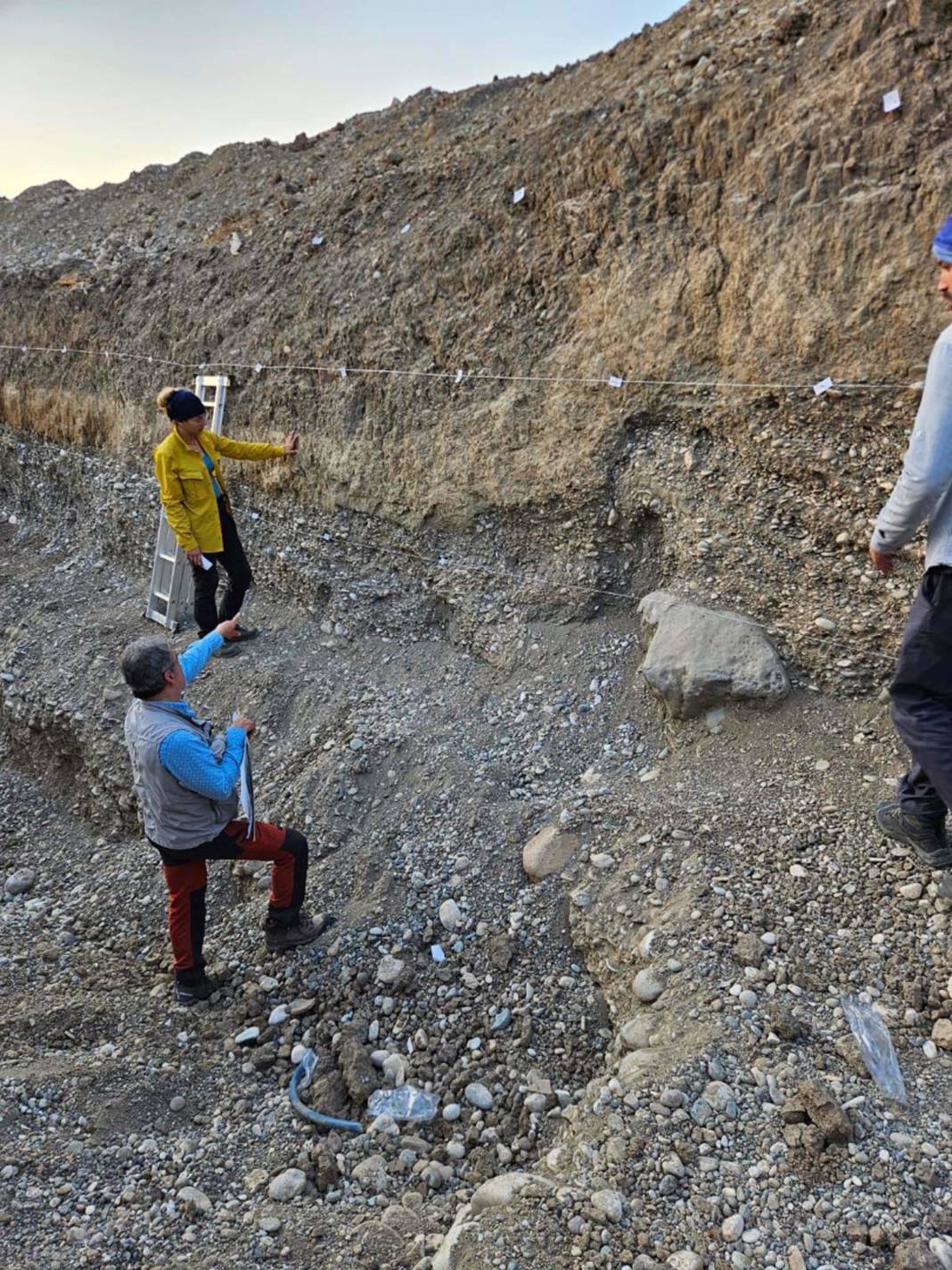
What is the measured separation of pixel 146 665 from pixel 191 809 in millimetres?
638

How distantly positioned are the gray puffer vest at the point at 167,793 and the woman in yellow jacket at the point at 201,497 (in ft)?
7.74

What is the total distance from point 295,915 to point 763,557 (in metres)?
3.01

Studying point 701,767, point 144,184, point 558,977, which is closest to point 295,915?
point 558,977

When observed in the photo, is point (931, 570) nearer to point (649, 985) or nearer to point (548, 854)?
point (649, 985)

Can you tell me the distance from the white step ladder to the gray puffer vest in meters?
3.48

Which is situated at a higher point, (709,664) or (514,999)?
(709,664)

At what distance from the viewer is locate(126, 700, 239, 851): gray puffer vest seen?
3367 mm

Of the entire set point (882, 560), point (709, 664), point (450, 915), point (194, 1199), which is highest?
point (882, 560)

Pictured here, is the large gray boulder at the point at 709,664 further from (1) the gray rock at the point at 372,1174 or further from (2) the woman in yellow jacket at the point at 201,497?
(2) the woman in yellow jacket at the point at 201,497

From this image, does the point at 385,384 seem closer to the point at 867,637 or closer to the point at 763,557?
the point at 763,557

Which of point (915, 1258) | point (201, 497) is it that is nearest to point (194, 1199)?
point (915, 1258)

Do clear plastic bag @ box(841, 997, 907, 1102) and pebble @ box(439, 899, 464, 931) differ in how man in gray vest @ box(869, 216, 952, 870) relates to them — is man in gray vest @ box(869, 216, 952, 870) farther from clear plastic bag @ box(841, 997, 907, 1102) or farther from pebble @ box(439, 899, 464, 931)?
pebble @ box(439, 899, 464, 931)

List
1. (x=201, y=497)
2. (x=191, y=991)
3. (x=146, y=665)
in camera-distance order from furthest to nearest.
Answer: (x=201, y=497) < (x=191, y=991) < (x=146, y=665)

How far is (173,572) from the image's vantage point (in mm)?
6836
